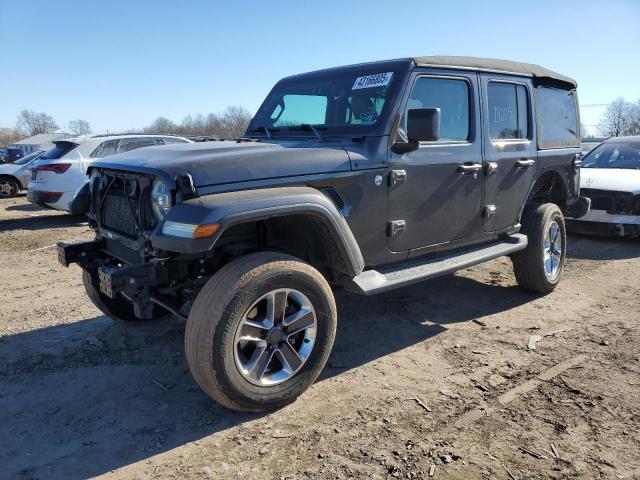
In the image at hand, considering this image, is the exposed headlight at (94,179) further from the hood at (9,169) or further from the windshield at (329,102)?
the hood at (9,169)

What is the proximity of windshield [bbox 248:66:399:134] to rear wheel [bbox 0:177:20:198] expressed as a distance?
42.8 ft

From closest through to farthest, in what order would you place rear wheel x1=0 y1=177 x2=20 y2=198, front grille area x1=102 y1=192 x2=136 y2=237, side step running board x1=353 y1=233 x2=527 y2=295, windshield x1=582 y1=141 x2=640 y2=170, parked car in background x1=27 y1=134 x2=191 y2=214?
front grille area x1=102 y1=192 x2=136 y2=237 → side step running board x1=353 y1=233 x2=527 y2=295 → windshield x1=582 y1=141 x2=640 y2=170 → parked car in background x1=27 y1=134 x2=191 y2=214 → rear wheel x1=0 y1=177 x2=20 y2=198

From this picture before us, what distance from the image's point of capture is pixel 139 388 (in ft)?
11.1

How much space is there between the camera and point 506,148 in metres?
4.58

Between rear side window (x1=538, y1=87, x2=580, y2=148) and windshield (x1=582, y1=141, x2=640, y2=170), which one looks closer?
rear side window (x1=538, y1=87, x2=580, y2=148)

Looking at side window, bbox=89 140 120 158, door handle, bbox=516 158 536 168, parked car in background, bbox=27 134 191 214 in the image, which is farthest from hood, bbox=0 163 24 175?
door handle, bbox=516 158 536 168

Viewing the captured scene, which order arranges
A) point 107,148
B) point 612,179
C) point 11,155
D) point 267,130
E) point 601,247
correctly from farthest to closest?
point 11,155, point 107,148, point 612,179, point 601,247, point 267,130

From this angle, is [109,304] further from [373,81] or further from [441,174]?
[441,174]

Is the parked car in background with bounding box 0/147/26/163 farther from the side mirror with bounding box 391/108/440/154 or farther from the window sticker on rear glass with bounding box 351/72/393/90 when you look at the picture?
the side mirror with bounding box 391/108/440/154

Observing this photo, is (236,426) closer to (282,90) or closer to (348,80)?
(348,80)

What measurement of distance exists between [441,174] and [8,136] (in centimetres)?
11035

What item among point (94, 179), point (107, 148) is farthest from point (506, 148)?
point (107, 148)

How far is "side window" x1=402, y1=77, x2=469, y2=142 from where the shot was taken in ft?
12.8

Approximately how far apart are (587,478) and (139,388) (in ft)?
8.64
